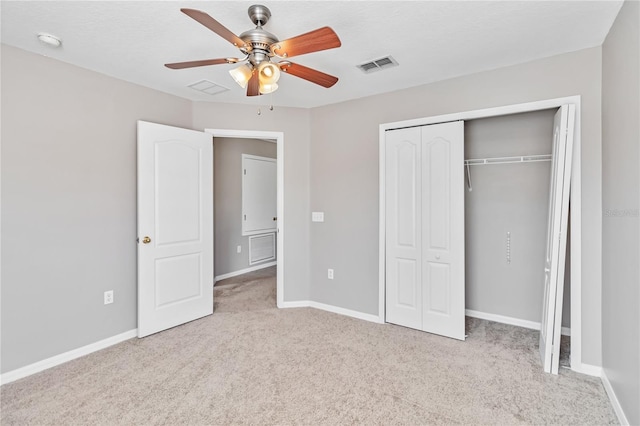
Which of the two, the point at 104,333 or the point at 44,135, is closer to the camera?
the point at 44,135

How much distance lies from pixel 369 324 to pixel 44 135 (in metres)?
3.32

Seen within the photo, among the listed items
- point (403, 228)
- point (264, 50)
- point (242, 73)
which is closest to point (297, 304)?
point (403, 228)

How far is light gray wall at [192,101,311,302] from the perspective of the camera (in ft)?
12.7

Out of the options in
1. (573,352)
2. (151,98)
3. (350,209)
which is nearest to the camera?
(573,352)

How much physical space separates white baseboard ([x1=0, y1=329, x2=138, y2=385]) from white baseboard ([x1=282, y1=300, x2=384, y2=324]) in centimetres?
168

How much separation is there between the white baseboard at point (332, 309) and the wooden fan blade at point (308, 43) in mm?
2738

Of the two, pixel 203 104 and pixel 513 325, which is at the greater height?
pixel 203 104

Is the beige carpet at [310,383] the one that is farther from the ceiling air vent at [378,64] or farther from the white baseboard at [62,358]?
the ceiling air vent at [378,64]

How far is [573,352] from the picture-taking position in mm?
2469

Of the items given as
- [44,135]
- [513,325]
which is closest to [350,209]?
[513,325]

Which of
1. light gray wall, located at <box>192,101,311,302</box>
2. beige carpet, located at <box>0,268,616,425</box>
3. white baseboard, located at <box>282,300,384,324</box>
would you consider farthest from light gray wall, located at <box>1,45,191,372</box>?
white baseboard, located at <box>282,300,384,324</box>

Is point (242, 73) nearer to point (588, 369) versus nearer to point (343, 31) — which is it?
point (343, 31)

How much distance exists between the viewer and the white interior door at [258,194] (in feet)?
18.9

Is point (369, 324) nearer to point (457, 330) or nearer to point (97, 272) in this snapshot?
point (457, 330)
